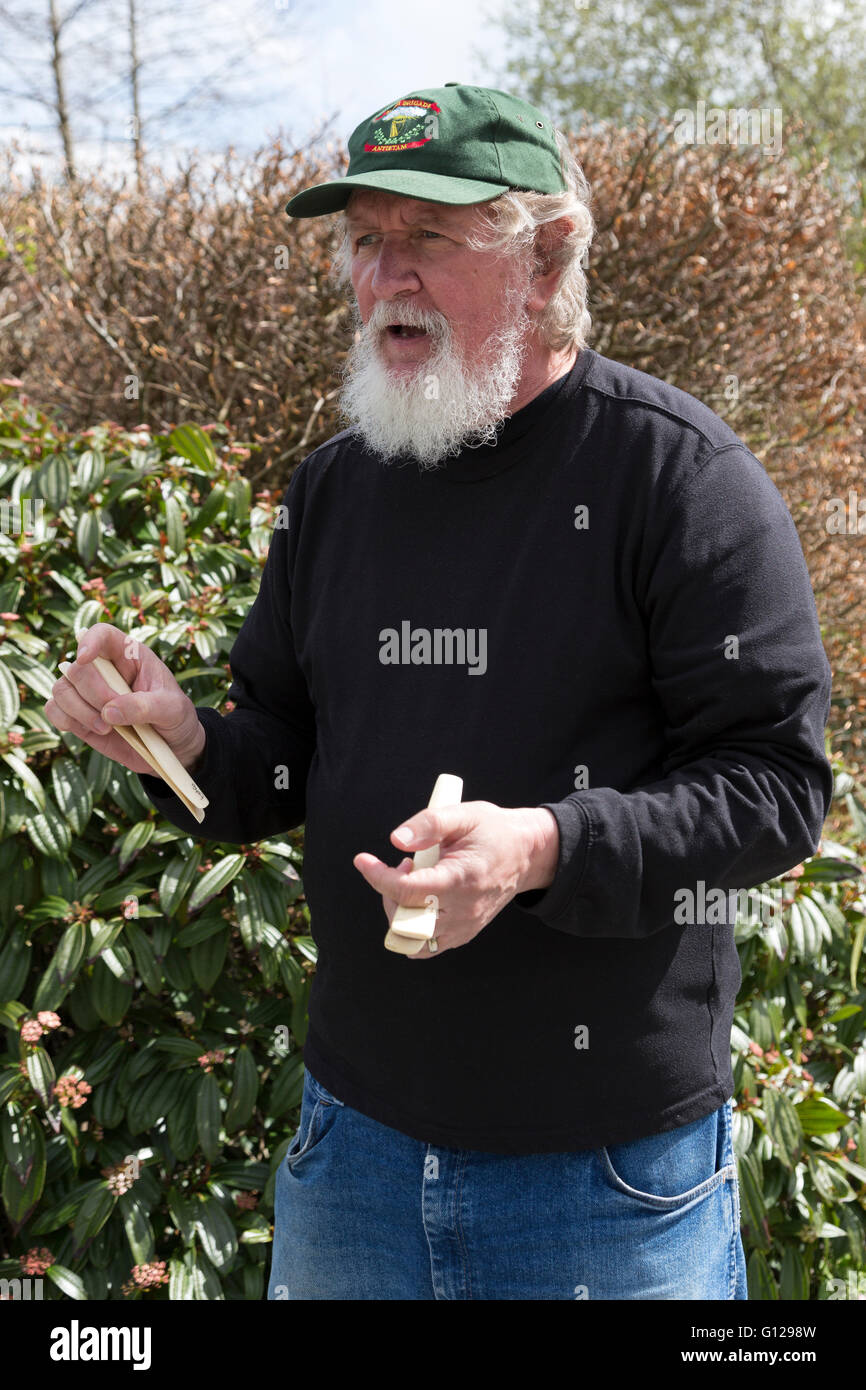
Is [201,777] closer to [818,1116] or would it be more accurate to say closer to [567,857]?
[567,857]

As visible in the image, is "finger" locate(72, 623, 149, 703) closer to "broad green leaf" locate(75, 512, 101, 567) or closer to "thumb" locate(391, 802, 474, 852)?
"thumb" locate(391, 802, 474, 852)

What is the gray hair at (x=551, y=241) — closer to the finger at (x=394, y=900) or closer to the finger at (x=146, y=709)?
the finger at (x=146, y=709)

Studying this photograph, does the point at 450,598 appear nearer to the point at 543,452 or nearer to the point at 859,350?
the point at 543,452

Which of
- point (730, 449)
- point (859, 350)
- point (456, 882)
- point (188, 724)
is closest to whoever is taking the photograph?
point (456, 882)

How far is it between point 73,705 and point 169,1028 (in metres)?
1.13

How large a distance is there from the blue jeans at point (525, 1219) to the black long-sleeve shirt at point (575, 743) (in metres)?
0.04

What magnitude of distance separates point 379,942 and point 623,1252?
1.60ft

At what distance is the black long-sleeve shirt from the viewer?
4.64 feet

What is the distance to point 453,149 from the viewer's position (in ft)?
5.33

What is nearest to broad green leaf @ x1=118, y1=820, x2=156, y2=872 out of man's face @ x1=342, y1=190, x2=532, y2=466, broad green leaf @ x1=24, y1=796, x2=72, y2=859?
broad green leaf @ x1=24, y1=796, x2=72, y2=859

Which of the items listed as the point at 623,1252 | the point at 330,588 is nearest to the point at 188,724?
the point at 330,588

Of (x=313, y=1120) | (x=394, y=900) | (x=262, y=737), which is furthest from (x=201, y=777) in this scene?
(x=394, y=900)

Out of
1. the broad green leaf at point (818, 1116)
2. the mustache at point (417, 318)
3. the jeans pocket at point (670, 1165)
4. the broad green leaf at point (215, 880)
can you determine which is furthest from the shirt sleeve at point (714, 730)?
the broad green leaf at point (818, 1116)
